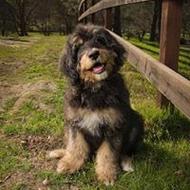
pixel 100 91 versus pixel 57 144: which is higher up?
pixel 100 91

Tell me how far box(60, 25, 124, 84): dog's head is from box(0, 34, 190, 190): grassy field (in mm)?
900

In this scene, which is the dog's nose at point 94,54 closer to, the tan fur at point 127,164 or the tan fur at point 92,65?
the tan fur at point 92,65

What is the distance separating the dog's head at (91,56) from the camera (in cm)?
377

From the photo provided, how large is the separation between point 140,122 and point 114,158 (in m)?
0.55

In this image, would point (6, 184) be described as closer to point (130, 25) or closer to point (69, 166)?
point (69, 166)

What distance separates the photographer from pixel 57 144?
16.0 ft

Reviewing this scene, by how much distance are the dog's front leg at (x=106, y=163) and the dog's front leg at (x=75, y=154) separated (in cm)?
19

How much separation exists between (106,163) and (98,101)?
57 centimetres

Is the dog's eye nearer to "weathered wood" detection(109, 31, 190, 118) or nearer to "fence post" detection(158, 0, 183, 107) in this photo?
"weathered wood" detection(109, 31, 190, 118)

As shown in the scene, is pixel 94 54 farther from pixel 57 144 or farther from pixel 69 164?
pixel 57 144

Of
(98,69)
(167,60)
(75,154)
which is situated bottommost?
(75,154)

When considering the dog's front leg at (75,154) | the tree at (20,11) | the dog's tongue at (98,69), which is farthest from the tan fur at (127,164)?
the tree at (20,11)

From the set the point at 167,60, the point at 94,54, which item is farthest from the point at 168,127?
the point at 94,54

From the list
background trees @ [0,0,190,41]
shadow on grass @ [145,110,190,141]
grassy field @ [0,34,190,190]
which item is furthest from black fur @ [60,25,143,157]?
background trees @ [0,0,190,41]
